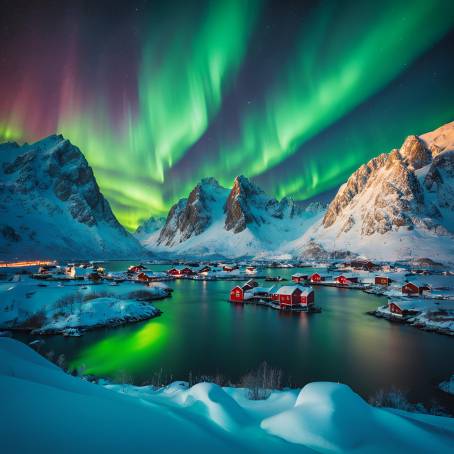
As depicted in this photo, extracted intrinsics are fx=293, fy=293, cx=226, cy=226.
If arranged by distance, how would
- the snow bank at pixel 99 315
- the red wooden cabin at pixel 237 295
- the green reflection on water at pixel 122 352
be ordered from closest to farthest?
the green reflection on water at pixel 122 352
the snow bank at pixel 99 315
the red wooden cabin at pixel 237 295

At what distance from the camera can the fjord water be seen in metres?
25.1

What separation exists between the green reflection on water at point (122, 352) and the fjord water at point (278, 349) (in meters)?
0.10

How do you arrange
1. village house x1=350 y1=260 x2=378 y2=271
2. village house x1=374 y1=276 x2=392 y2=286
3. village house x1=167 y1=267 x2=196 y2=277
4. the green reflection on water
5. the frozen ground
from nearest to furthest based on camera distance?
the green reflection on water, the frozen ground, village house x1=374 y1=276 x2=392 y2=286, village house x1=167 y1=267 x2=196 y2=277, village house x1=350 y1=260 x2=378 y2=271

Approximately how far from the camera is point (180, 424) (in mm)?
6484

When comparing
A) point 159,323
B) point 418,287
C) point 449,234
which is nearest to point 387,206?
point 449,234

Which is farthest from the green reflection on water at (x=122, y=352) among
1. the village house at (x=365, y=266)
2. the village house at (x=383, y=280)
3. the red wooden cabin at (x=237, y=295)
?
the village house at (x=365, y=266)

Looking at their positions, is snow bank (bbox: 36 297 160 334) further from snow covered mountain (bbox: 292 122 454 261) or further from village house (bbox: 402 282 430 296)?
snow covered mountain (bbox: 292 122 454 261)

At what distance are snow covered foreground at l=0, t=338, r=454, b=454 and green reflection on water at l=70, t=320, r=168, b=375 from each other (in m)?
20.6

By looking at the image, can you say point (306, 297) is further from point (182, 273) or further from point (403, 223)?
point (403, 223)

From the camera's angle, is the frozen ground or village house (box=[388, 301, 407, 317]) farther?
village house (box=[388, 301, 407, 317])

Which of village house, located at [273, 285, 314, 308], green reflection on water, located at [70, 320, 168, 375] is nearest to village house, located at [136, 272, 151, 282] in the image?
village house, located at [273, 285, 314, 308]

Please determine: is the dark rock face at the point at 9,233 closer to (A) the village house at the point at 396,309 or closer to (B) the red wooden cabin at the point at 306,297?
(B) the red wooden cabin at the point at 306,297

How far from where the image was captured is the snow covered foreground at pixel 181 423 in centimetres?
487

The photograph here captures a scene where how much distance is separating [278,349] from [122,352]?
1739 cm
